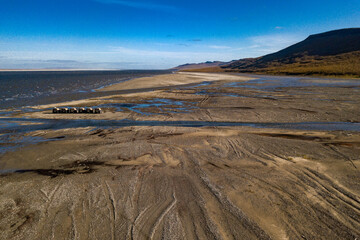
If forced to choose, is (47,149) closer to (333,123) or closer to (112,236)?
(112,236)

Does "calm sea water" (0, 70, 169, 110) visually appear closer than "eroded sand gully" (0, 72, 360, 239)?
No

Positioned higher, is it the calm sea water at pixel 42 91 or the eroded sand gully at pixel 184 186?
the eroded sand gully at pixel 184 186

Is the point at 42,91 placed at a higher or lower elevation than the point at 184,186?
lower

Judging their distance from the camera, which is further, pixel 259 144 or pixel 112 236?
pixel 259 144

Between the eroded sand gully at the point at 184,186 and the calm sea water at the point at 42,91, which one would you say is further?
the calm sea water at the point at 42,91

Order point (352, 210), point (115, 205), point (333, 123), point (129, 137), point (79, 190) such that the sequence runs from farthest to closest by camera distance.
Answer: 1. point (333, 123)
2. point (129, 137)
3. point (79, 190)
4. point (115, 205)
5. point (352, 210)

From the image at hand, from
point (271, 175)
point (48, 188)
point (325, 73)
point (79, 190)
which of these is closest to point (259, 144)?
point (271, 175)

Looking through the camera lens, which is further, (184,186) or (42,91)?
(42,91)

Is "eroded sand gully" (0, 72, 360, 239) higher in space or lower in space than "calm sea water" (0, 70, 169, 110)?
higher
